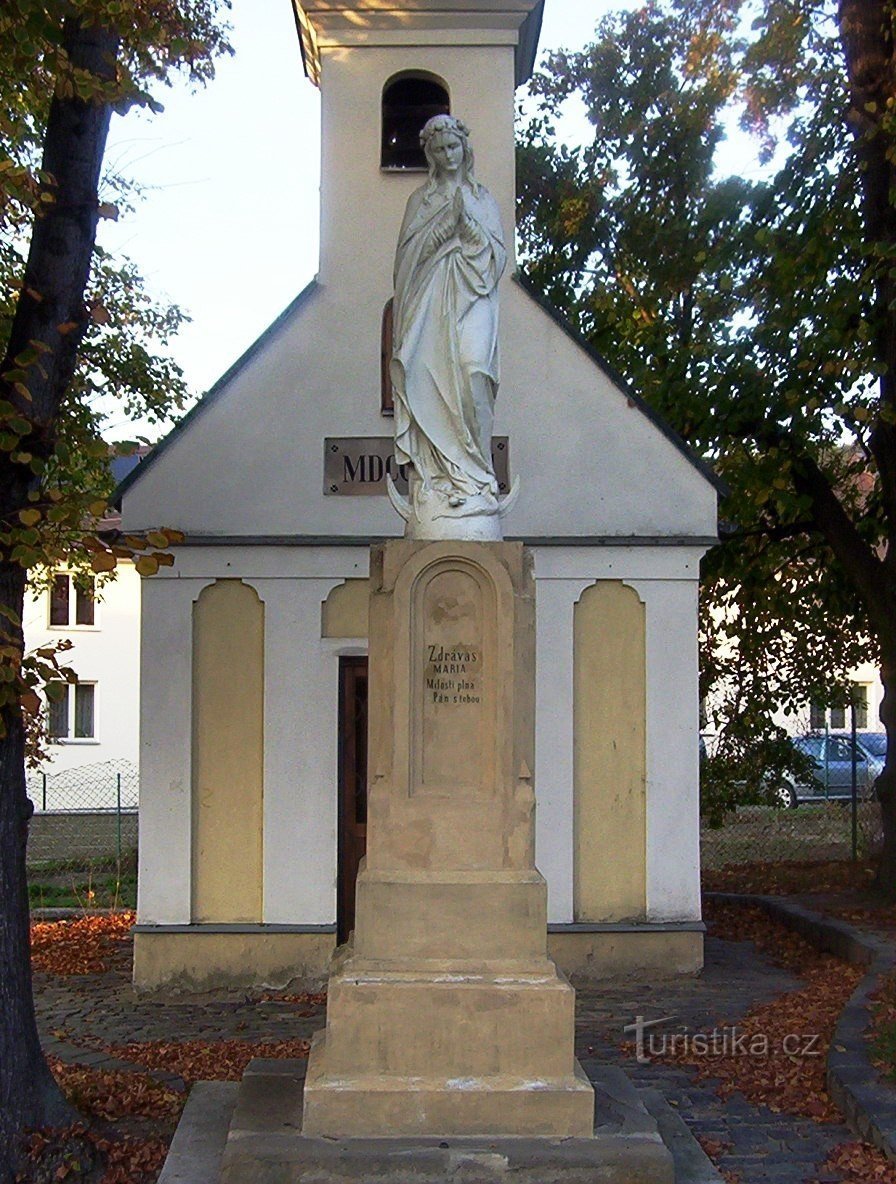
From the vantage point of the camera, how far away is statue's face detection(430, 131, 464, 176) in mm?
7066

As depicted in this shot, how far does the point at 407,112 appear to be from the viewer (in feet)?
42.3

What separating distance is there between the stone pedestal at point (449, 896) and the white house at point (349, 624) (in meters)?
5.16

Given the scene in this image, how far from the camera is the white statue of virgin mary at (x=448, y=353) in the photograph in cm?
704

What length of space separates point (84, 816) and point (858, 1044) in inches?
849

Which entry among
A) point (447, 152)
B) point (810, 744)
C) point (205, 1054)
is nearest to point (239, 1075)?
point (205, 1054)

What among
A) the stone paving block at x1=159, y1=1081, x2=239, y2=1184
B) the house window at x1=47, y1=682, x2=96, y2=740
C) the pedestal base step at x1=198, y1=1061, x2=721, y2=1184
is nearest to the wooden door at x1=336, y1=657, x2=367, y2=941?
the stone paving block at x1=159, y1=1081, x2=239, y2=1184

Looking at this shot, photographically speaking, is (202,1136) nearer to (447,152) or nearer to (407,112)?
(447,152)

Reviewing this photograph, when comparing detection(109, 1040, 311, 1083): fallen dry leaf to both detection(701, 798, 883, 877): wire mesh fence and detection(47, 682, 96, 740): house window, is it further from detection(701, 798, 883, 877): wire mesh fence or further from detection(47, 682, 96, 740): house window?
detection(47, 682, 96, 740): house window

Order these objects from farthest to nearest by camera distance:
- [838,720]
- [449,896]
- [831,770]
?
[838,720] → [831,770] → [449,896]

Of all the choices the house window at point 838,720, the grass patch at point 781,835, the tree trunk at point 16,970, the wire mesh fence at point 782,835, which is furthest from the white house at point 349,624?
the house window at point 838,720

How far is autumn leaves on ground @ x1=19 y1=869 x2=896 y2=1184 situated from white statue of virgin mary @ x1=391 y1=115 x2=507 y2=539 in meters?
3.55

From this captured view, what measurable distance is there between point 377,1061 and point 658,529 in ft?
22.0

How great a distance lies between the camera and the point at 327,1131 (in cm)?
638

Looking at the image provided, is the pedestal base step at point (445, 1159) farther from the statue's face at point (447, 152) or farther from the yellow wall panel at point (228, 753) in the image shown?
the yellow wall panel at point (228, 753)
